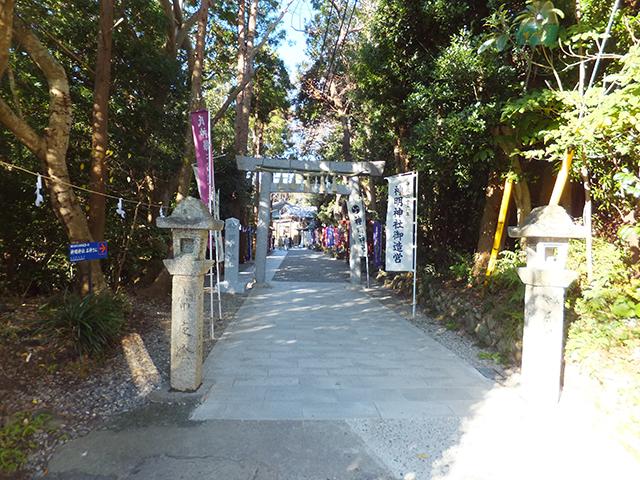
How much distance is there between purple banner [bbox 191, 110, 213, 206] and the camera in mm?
5645

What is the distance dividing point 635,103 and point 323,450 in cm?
376

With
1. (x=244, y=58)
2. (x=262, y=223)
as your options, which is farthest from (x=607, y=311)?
(x=244, y=58)

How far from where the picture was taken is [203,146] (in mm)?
5781

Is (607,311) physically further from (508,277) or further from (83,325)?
(83,325)

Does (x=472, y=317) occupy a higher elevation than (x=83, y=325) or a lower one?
lower

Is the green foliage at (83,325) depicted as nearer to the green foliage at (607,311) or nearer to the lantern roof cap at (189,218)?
the lantern roof cap at (189,218)

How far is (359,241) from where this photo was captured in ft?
34.9

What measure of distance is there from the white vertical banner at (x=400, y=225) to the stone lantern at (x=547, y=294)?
11.8ft

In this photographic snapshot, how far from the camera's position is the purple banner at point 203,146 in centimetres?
564

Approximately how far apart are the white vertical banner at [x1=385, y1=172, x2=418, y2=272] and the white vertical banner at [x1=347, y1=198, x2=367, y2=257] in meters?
3.09

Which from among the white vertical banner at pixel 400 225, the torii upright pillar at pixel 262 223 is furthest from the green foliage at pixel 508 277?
the torii upright pillar at pixel 262 223

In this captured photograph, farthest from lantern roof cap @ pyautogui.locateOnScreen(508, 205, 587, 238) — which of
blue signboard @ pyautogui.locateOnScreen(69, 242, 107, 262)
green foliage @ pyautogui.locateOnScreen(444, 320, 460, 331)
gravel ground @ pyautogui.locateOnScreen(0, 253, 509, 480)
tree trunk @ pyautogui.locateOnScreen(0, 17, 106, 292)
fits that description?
tree trunk @ pyautogui.locateOnScreen(0, 17, 106, 292)

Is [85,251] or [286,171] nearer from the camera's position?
[85,251]

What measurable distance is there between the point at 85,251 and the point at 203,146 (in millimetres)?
2423
